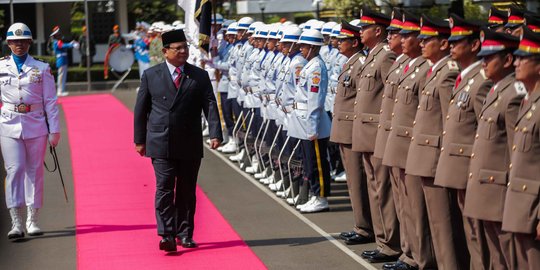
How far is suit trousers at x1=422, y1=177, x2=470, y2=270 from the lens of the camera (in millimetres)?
9094

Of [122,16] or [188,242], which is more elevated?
[188,242]

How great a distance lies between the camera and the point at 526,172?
7.30 metres

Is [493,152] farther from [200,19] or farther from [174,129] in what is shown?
[200,19]

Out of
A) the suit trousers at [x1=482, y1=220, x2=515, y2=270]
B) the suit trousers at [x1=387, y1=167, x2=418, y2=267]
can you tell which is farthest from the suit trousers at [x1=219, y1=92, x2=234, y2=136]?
the suit trousers at [x1=482, y1=220, x2=515, y2=270]

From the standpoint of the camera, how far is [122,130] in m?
23.8

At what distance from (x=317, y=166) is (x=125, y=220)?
2.33 m

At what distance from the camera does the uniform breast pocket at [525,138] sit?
722cm

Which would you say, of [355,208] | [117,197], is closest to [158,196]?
[355,208]

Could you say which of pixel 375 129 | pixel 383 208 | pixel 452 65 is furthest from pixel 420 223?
pixel 375 129

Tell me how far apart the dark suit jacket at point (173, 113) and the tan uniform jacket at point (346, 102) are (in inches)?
48.6

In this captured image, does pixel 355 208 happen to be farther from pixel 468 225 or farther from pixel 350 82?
pixel 468 225

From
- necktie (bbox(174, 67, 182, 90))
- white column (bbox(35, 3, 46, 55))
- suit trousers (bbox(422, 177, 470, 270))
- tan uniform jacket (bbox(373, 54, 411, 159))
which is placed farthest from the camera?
white column (bbox(35, 3, 46, 55))

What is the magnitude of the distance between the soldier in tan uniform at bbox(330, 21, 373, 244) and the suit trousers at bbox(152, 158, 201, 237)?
151 cm

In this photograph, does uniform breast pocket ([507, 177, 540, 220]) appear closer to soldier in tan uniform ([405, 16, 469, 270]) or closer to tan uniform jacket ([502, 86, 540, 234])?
tan uniform jacket ([502, 86, 540, 234])
